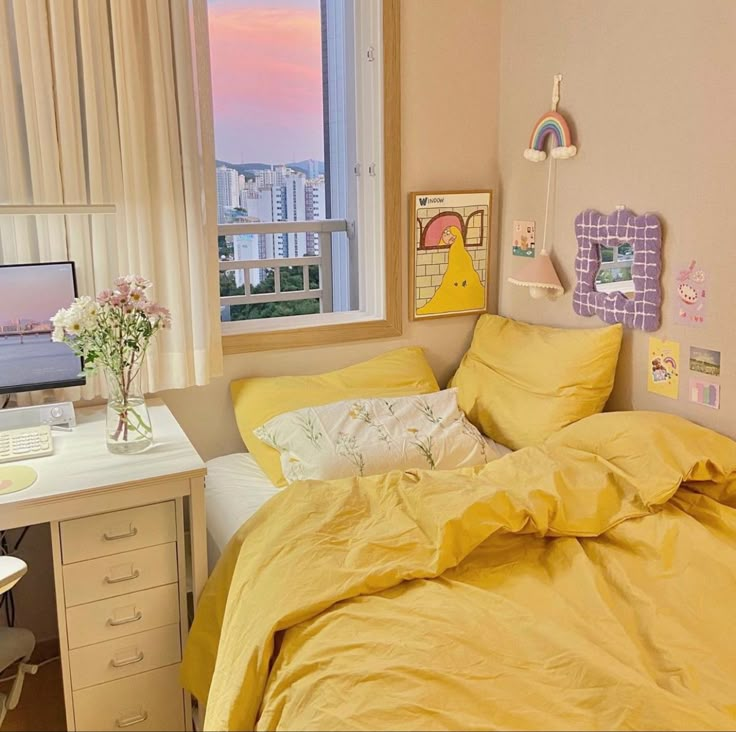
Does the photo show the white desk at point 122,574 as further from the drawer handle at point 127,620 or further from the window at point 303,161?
the window at point 303,161

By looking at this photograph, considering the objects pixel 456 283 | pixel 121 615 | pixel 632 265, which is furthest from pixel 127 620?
pixel 632 265

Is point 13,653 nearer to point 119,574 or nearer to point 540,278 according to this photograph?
point 119,574

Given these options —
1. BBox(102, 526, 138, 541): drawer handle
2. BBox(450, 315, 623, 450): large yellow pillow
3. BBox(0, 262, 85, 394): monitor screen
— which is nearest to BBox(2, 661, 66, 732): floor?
BBox(102, 526, 138, 541): drawer handle

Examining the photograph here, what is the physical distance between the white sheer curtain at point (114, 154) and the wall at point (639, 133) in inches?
45.6

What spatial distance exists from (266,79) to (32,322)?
50.0 inches

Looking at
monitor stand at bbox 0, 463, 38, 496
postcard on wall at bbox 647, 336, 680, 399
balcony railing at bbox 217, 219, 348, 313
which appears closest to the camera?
monitor stand at bbox 0, 463, 38, 496

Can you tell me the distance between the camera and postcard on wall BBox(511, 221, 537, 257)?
2777 mm

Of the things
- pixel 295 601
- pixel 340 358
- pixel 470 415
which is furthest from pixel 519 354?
pixel 295 601

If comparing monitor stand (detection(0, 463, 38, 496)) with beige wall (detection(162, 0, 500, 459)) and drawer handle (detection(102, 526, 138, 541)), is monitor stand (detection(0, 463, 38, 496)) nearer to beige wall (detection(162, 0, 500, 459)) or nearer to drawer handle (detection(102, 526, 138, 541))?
drawer handle (detection(102, 526, 138, 541))

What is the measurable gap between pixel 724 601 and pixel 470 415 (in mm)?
1196

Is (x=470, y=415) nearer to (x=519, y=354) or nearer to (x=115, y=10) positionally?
(x=519, y=354)

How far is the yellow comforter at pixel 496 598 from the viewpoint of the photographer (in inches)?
50.7

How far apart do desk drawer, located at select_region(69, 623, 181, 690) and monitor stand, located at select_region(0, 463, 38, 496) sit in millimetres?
436

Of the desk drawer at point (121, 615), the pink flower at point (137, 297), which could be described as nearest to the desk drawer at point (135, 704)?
the desk drawer at point (121, 615)
